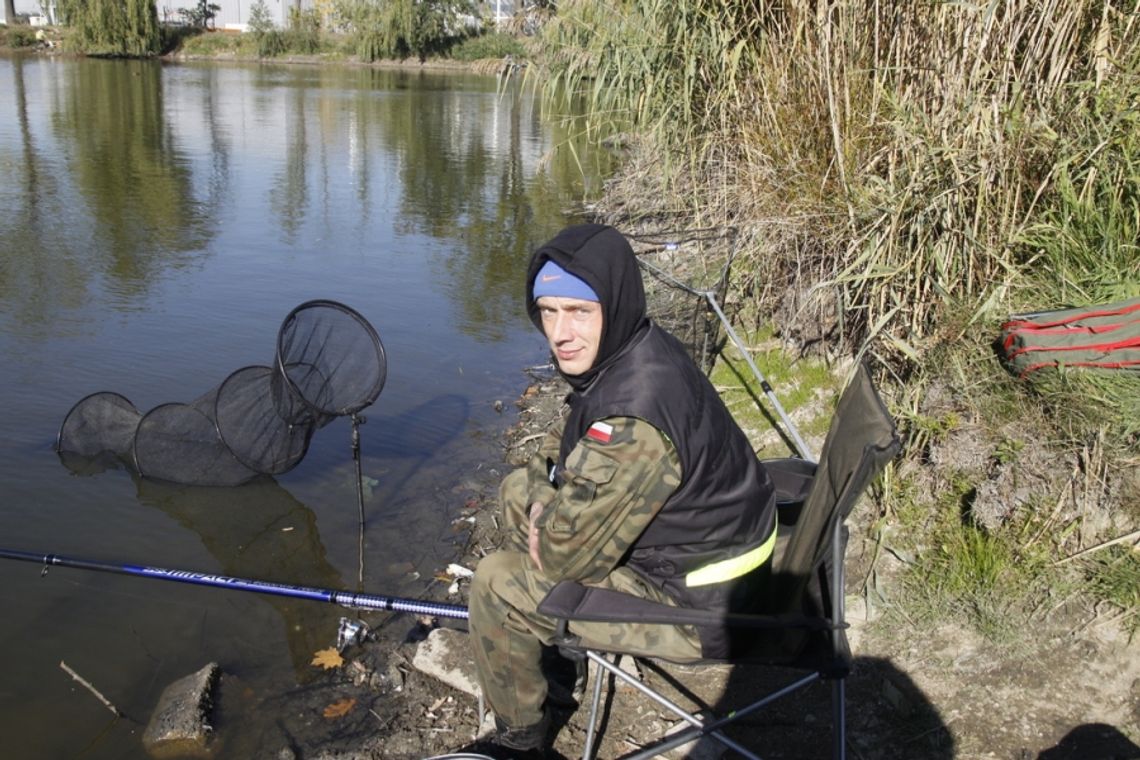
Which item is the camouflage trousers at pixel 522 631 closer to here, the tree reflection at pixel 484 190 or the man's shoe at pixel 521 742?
the man's shoe at pixel 521 742

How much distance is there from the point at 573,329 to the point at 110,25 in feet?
168

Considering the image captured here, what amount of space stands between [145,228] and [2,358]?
15.0ft

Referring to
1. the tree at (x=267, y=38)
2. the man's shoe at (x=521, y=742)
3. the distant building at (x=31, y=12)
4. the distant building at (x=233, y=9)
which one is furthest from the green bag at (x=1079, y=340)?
the distant building at (x=233, y=9)

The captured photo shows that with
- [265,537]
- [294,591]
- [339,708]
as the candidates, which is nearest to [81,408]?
[265,537]

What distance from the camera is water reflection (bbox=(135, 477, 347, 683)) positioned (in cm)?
436

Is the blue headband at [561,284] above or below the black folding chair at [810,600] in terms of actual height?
above

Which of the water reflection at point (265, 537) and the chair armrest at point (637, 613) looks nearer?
the chair armrest at point (637, 613)

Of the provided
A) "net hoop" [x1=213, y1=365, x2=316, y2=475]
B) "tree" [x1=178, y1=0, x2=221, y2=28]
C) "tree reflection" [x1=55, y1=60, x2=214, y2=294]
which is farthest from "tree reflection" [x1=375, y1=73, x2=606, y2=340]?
"tree" [x1=178, y1=0, x2=221, y2=28]

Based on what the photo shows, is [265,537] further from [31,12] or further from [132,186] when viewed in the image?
[31,12]

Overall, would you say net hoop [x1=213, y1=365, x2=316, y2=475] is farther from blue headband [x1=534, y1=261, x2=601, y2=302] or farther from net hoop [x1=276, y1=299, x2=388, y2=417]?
blue headband [x1=534, y1=261, x2=601, y2=302]

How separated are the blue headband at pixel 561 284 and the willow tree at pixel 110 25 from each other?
167ft

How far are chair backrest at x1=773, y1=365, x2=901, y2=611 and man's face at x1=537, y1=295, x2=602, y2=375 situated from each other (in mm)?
750

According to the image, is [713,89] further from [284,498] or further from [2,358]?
[2,358]

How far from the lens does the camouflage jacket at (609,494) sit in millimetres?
2443
